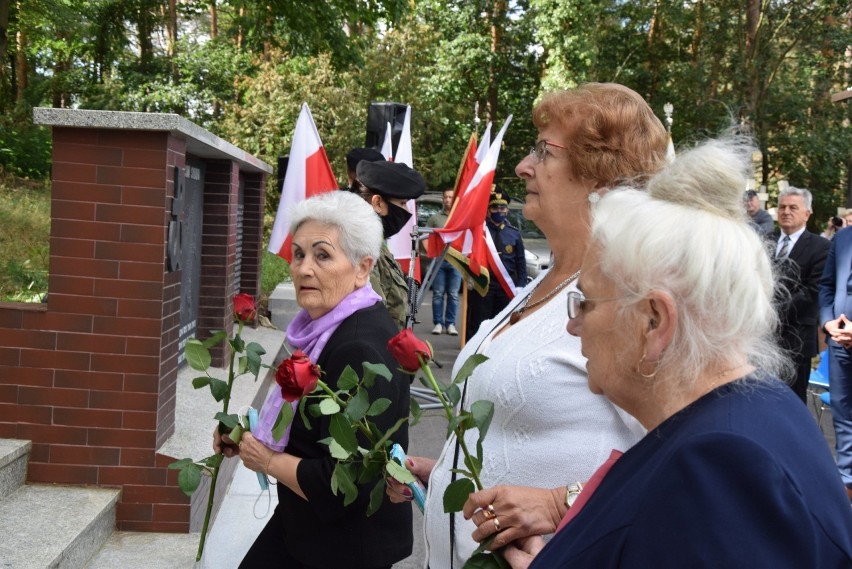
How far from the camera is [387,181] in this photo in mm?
5625

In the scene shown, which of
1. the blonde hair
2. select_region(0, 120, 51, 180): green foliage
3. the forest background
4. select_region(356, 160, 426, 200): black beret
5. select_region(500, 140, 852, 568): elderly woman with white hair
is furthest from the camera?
the forest background

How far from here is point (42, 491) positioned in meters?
4.67

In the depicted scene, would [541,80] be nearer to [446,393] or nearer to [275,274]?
[275,274]

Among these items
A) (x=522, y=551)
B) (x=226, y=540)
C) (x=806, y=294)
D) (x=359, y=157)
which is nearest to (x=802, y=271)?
(x=806, y=294)

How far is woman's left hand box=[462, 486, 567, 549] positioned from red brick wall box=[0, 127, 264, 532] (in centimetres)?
315

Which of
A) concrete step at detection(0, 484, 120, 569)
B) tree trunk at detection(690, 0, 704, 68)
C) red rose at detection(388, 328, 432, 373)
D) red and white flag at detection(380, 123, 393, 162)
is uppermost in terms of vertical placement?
tree trunk at detection(690, 0, 704, 68)

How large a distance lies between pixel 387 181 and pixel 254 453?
2.91 m

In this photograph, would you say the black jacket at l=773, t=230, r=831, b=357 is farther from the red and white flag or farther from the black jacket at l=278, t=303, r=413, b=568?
the black jacket at l=278, t=303, r=413, b=568

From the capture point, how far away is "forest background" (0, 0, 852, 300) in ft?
81.2

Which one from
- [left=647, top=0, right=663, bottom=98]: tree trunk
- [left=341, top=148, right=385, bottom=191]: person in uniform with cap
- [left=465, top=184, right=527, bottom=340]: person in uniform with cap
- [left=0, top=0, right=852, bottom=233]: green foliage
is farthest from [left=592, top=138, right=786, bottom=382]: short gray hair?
[left=647, top=0, right=663, bottom=98]: tree trunk

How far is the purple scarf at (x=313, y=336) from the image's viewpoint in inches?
119

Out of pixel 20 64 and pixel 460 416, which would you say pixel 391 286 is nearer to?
pixel 460 416

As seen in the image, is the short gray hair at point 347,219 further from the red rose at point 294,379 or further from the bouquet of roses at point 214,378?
the red rose at point 294,379

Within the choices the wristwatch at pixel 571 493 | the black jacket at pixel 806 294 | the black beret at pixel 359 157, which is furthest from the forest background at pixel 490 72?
the wristwatch at pixel 571 493
